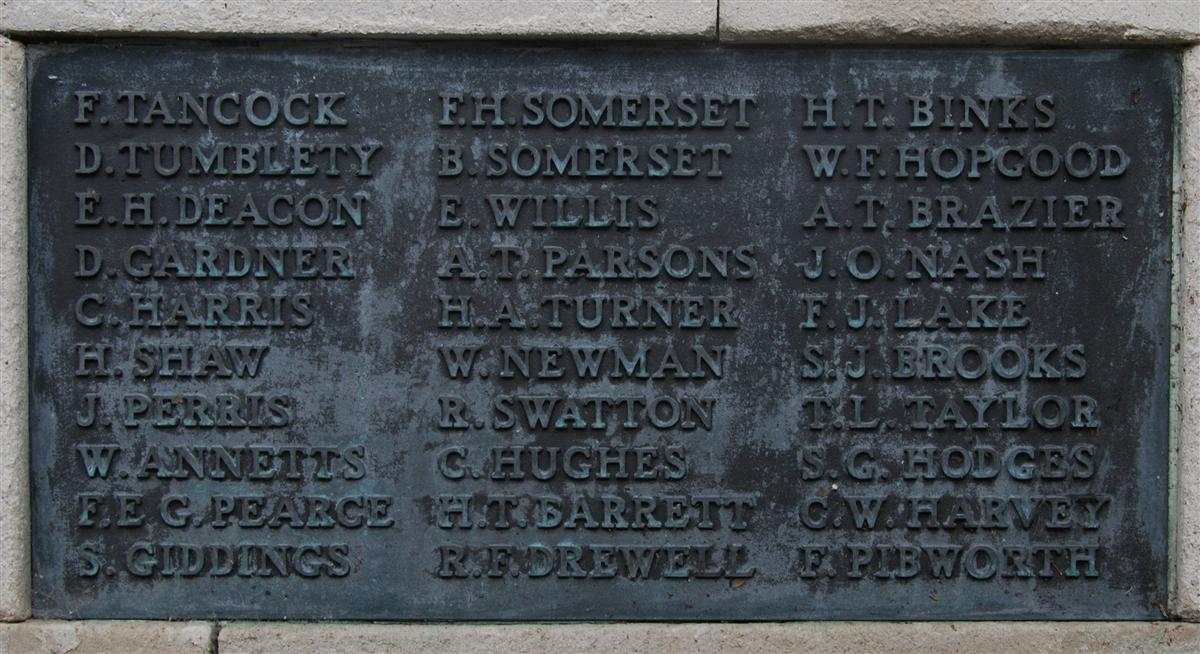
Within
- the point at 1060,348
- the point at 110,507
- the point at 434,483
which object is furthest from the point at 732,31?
the point at 110,507

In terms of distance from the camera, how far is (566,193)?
3.18 meters

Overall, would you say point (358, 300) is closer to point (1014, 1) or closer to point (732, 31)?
point (732, 31)

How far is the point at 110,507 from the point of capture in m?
3.16

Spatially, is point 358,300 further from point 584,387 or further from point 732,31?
point 732,31

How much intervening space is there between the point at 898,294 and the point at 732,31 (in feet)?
3.21

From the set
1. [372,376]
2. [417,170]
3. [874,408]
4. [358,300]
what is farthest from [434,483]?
[874,408]

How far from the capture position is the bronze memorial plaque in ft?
10.4

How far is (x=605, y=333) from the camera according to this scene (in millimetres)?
3178

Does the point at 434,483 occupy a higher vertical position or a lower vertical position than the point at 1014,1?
lower

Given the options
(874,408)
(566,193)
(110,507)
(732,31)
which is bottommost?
(110,507)

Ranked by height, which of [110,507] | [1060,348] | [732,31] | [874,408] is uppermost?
[732,31]

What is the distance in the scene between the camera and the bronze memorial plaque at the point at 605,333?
124 inches

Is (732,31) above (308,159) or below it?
above

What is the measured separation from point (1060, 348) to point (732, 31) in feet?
4.70
